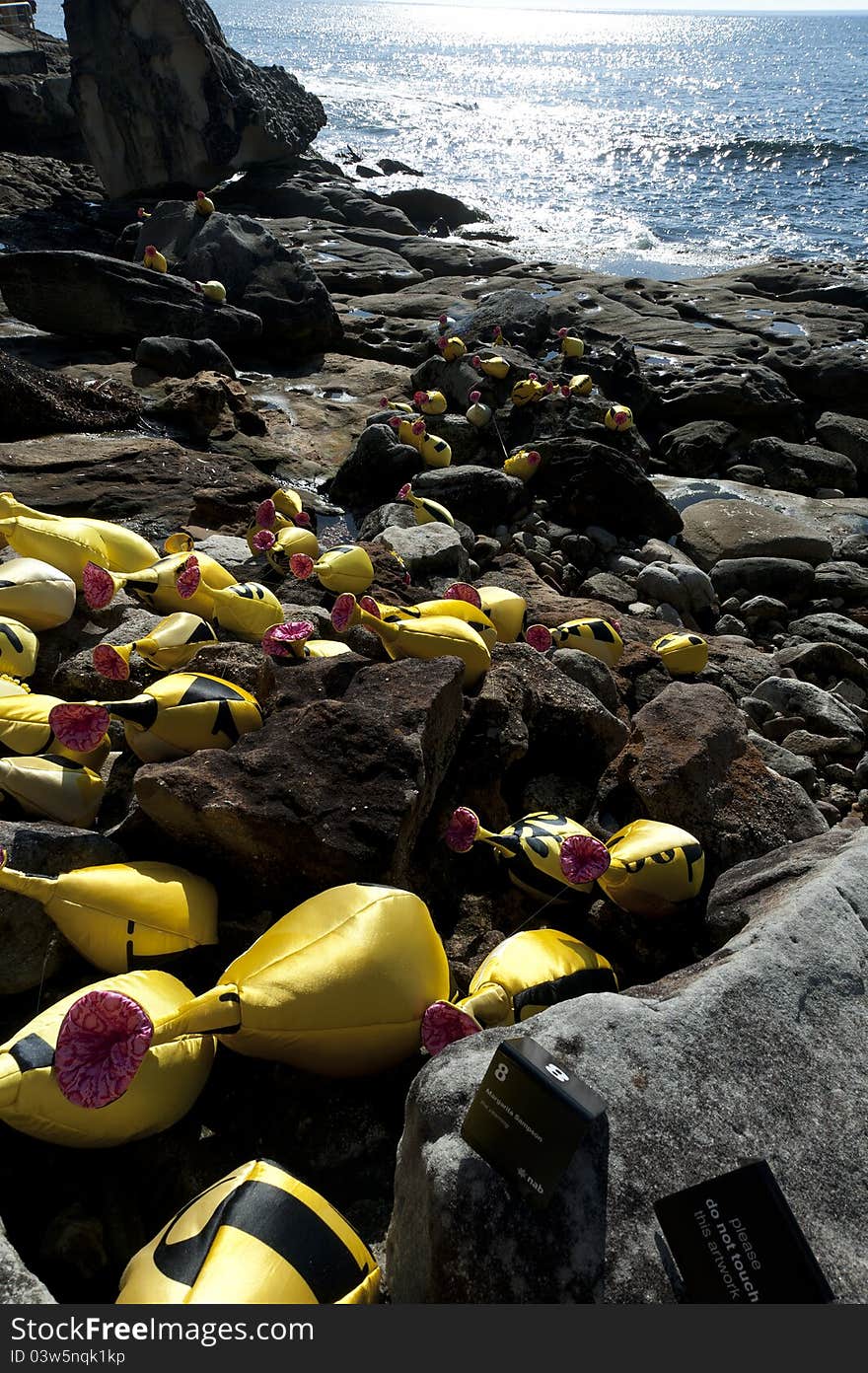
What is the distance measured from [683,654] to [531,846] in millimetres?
2364

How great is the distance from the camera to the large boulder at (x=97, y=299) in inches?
376

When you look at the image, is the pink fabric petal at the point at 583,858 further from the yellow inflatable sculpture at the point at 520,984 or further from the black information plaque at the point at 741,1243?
the black information plaque at the point at 741,1243

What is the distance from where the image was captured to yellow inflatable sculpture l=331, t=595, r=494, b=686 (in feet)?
10.9

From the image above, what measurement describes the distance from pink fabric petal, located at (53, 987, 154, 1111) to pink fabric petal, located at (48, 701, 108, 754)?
114cm

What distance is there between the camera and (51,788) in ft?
8.99

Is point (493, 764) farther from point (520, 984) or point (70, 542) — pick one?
point (70, 542)

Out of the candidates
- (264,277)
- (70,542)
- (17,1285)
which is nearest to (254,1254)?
(17,1285)

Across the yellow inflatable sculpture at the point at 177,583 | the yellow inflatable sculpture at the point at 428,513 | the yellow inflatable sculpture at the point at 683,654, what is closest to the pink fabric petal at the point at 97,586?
the yellow inflatable sculpture at the point at 177,583

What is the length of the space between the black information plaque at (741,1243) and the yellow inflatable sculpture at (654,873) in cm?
122

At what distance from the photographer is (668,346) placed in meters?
12.3

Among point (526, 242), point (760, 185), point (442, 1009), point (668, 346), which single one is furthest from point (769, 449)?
point (760, 185)

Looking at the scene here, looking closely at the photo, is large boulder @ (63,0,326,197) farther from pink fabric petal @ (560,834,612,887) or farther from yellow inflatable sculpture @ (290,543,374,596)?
pink fabric petal @ (560,834,612,887)

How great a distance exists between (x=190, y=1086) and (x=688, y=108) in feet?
208

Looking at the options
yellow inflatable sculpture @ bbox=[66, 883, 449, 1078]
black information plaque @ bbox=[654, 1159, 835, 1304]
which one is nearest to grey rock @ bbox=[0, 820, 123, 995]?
yellow inflatable sculpture @ bbox=[66, 883, 449, 1078]
